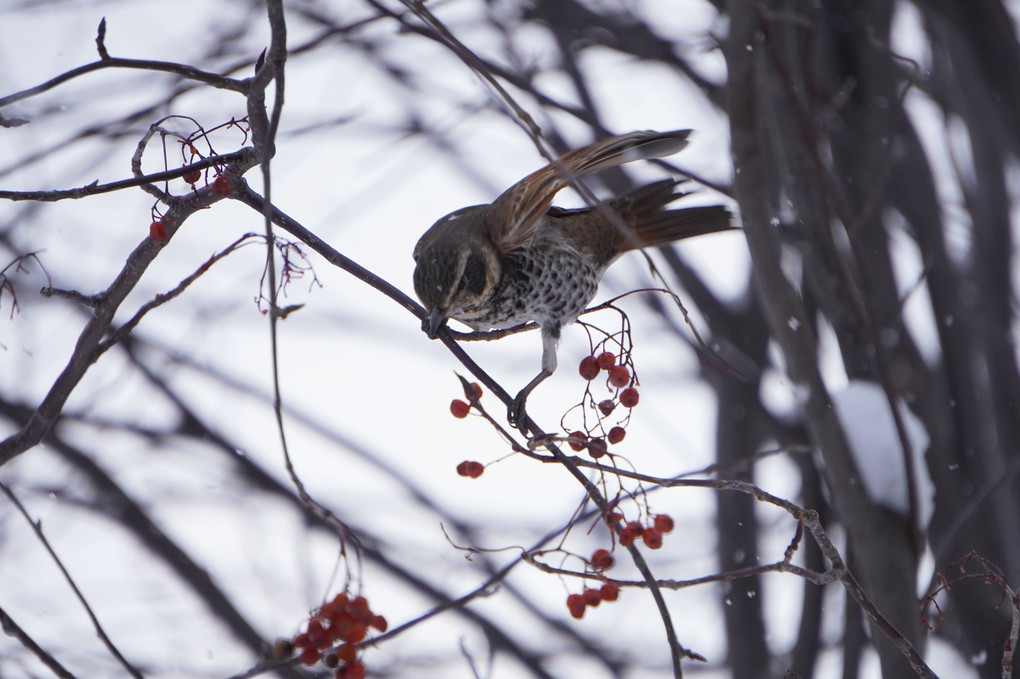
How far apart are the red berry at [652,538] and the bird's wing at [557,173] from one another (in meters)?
0.92

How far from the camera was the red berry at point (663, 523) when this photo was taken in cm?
241

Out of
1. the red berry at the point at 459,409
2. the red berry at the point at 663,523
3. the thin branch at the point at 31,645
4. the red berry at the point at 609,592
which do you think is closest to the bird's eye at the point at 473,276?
the red berry at the point at 459,409

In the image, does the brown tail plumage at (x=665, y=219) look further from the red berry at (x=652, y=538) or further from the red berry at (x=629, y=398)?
the red berry at (x=652, y=538)

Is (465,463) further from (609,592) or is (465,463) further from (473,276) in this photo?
(473,276)

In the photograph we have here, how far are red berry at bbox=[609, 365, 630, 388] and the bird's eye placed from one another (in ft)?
2.90

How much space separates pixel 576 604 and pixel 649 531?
27cm

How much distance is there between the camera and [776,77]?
353 cm

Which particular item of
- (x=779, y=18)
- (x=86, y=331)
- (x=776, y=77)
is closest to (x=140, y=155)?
(x=86, y=331)

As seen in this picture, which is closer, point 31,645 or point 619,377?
point 31,645

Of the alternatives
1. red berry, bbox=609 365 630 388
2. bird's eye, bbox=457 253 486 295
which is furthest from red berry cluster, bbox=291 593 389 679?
bird's eye, bbox=457 253 486 295

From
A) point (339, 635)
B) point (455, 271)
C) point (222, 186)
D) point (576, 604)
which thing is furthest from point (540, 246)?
point (339, 635)

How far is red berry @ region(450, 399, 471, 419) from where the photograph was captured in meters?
2.57

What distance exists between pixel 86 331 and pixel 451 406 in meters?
0.97

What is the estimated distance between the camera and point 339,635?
197cm
